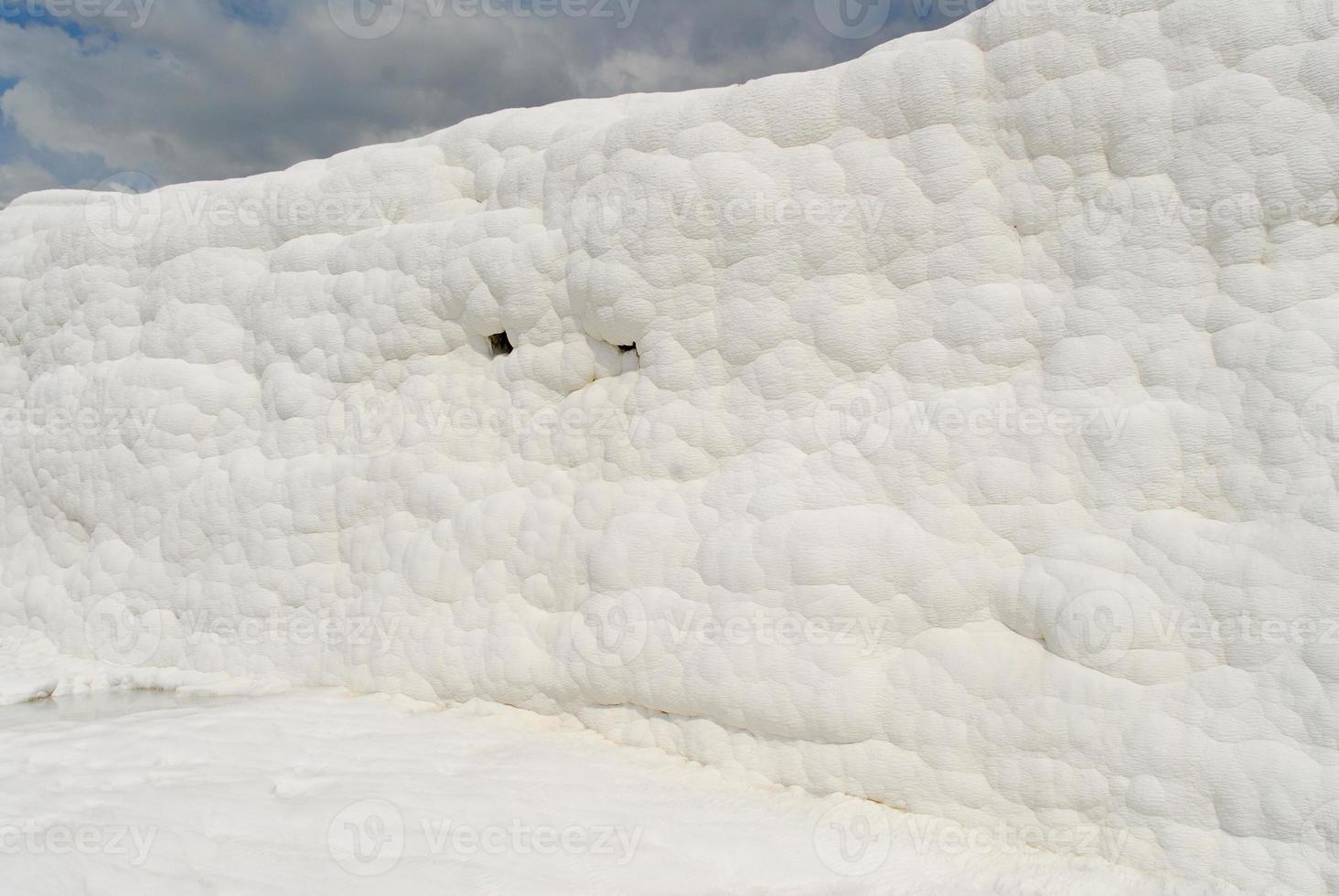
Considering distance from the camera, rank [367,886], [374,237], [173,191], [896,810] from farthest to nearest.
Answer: [173,191], [374,237], [896,810], [367,886]

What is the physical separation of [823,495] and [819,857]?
123 cm

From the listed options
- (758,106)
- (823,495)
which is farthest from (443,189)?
(823,495)

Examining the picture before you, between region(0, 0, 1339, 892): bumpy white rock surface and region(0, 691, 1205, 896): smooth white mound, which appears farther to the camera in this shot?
region(0, 0, 1339, 892): bumpy white rock surface

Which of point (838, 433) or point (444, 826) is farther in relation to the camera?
point (838, 433)

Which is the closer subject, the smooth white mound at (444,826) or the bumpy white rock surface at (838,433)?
the smooth white mound at (444,826)

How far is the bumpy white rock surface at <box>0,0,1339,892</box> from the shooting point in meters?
2.63

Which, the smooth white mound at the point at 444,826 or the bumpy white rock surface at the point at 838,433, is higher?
the bumpy white rock surface at the point at 838,433

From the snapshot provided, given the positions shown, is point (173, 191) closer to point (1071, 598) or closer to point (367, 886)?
point (367, 886)

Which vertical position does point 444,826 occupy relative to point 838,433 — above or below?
below

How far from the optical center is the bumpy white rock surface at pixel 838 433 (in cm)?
263

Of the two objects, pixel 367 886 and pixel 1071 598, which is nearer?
pixel 367 886

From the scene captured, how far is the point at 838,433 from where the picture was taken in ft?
10.7

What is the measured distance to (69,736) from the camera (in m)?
3.61

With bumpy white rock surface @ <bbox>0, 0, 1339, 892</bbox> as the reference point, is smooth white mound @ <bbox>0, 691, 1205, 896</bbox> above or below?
below
